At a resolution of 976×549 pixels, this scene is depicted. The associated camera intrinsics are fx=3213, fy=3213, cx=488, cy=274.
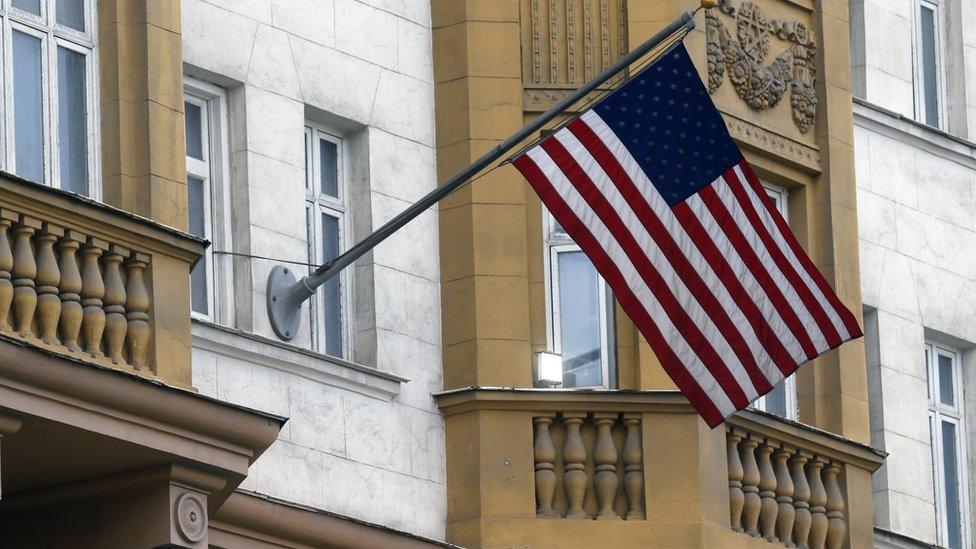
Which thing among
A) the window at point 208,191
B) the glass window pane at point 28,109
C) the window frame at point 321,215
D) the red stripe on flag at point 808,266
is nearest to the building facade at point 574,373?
the window frame at point 321,215

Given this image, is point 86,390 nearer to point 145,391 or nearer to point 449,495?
point 145,391

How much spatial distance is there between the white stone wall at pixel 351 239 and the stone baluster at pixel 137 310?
5.20 ft

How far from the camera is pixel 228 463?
20031 mm

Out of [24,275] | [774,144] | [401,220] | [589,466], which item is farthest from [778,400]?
[24,275]

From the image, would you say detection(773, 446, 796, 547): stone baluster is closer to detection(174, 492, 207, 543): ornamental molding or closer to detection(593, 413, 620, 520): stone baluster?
detection(593, 413, 620, 520): stone baluster

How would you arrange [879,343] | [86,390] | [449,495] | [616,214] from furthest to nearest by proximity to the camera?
[879,343]
[449,495]
[616,214]
[86,390]

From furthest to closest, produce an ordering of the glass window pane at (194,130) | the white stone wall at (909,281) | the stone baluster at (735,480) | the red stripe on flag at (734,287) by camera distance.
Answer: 1. the white stone wall at (909,281)
2. the stone baluster at (735,480)
3. the glass window pane at (194,130)
4. the red stripe on flag at (734,287)

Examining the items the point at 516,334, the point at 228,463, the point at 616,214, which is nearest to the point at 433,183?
the point at 516,334

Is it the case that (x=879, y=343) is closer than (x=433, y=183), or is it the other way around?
(x=433, y=183)

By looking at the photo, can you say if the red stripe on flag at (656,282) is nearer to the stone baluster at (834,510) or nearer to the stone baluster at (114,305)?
the stone baluster at (114,305)

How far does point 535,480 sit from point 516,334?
3.60 ft

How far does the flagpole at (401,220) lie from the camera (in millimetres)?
21375

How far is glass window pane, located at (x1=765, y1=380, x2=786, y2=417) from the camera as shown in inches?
1022

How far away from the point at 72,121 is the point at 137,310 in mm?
1453
